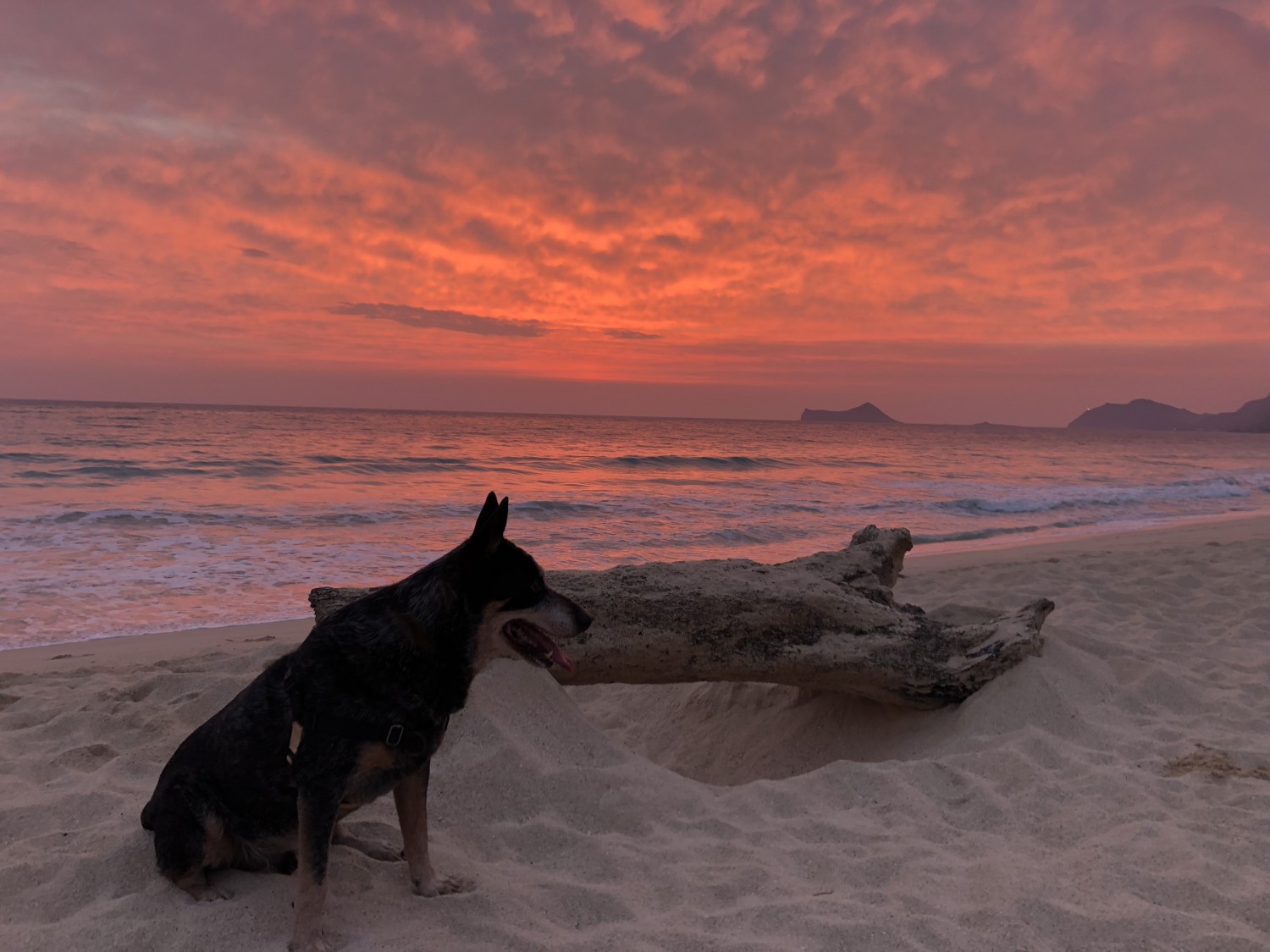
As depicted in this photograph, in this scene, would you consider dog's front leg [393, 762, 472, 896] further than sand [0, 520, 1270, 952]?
Yes

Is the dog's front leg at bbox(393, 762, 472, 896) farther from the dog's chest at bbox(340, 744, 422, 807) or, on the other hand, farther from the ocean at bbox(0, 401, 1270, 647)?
the ocean at bbox(0, 401, 1270, 647)

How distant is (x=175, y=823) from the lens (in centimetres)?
288

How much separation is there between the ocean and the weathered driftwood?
5.51m

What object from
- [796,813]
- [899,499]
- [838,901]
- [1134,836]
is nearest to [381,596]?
[838,901]

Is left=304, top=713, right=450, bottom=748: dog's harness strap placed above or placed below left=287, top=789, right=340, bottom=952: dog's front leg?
above

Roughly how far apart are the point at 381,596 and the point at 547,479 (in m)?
24.5

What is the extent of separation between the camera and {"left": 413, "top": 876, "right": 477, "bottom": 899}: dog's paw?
→ 3.03 m

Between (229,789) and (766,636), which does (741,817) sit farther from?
(229,789)

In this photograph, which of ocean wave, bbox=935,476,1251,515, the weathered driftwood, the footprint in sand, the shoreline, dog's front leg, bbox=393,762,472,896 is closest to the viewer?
dog's front leg, bbox=393,762,472,896

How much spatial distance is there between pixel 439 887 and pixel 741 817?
152 cm

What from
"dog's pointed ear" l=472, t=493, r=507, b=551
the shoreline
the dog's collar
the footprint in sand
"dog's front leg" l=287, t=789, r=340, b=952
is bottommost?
the shoreline

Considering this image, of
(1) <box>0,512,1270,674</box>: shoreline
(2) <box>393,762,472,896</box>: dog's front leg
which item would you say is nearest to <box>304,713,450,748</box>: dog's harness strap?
(2) <box>393,762,472,896</box>: dog's front leg

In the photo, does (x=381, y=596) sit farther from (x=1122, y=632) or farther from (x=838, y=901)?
(x=1122, y=632)

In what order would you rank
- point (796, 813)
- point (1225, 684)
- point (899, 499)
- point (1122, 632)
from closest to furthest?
point (796, 813) < point (1225, 684) < point (1122, 632) < point (899, 499)
